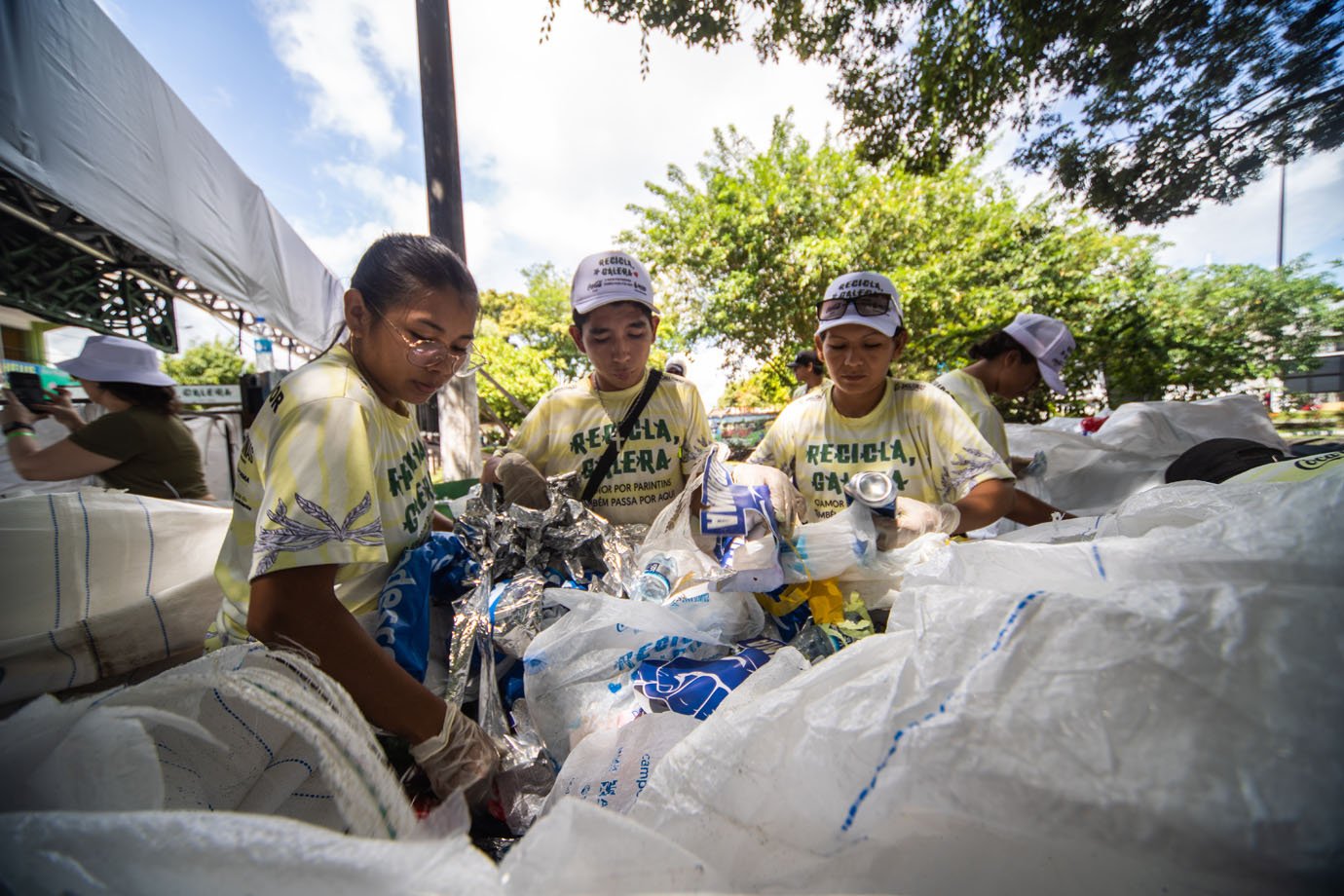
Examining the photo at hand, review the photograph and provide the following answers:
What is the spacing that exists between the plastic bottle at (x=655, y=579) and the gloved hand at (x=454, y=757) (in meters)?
0.44

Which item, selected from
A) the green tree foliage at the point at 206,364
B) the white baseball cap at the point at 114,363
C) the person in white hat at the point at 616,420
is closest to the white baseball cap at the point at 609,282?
the person in white hat at the point at 616,420

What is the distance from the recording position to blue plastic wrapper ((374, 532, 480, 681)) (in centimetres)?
106

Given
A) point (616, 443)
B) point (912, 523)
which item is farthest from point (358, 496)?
point (912, 523)

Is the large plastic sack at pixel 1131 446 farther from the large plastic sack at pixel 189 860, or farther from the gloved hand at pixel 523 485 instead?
the large plastic sack at pixel 189 860

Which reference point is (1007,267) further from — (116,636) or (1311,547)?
(116,636)

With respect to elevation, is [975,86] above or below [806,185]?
below

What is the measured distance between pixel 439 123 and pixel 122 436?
2.88 metres

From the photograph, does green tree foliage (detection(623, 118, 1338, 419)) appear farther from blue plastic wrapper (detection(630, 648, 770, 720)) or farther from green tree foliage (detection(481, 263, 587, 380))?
green tree foliage (detection(481, 263, 587, 380))

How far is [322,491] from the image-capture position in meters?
0.89

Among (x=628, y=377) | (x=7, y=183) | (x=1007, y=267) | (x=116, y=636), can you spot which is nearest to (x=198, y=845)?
(x=116, y=636)

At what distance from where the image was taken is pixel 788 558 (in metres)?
1.30

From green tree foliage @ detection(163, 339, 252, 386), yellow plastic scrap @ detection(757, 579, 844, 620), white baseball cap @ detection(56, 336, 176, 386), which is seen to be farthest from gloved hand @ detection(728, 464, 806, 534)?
green tree foliage @ detection(163, 339, 252, 386)

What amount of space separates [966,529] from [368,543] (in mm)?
1640

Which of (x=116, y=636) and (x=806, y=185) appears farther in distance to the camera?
(x=806, y=185)
